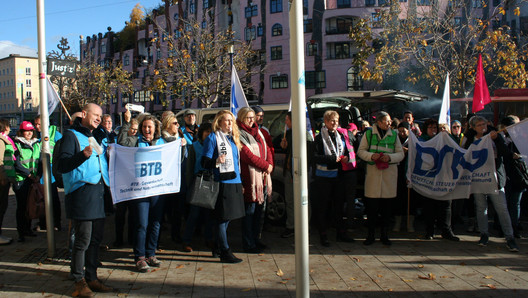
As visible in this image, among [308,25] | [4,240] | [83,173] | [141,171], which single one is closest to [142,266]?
[141,171]

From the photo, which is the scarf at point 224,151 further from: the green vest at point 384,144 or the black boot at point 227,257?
the green vest at point 384,144

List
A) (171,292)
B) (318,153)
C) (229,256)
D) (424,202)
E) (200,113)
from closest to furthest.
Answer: (171,292) < (229,256) < (318,153) < (424,202) < (200,113)

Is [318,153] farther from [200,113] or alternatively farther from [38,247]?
[38,247]

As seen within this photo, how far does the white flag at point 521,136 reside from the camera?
6262mm

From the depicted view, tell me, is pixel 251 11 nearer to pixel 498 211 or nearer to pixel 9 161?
pixel 9 161

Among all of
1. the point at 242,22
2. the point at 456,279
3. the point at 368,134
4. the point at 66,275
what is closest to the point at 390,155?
the point at 368,134

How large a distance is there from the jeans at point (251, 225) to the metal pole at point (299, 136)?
8.40ft

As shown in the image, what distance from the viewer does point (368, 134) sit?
7008 mm

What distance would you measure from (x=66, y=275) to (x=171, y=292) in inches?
60.4

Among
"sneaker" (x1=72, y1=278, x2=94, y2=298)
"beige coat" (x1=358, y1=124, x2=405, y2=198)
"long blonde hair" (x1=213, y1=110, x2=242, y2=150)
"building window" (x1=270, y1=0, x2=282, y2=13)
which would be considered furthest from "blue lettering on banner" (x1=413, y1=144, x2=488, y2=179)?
"building window" (x1=270, y1=0, x2=282, y2=13)

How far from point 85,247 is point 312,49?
137 feet

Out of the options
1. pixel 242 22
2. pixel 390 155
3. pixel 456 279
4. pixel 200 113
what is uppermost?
pixel 242 22

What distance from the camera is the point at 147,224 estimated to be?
5723mm

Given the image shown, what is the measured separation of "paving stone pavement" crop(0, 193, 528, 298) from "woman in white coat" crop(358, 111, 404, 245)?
43cm
